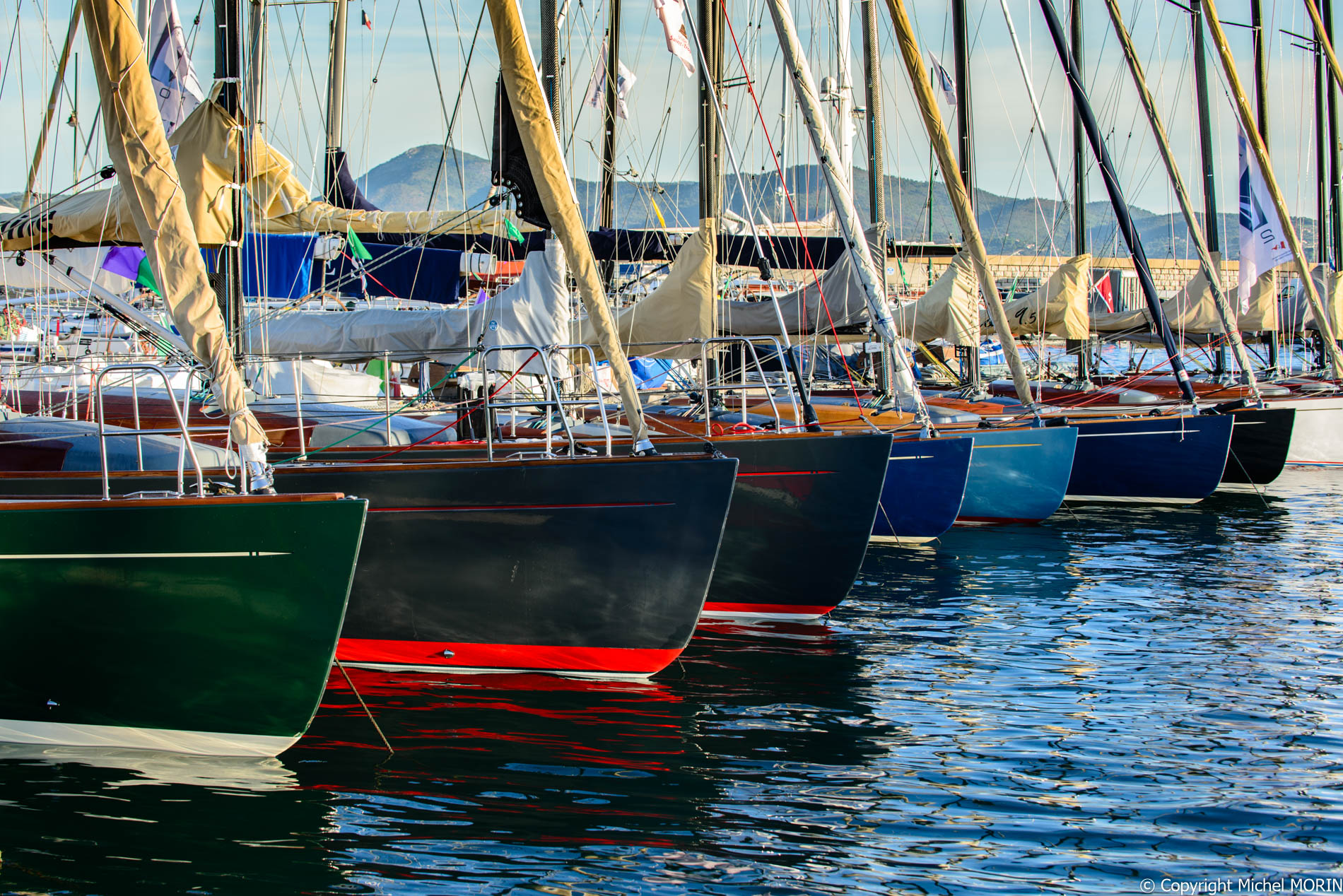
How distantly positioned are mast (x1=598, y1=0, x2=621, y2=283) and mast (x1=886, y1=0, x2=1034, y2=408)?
4.63m

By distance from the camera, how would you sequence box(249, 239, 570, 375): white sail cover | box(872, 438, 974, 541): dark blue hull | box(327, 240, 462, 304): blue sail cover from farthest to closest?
box(327, 240, 462, 304): blue sail cover
box(872, 438, 974, 541): dark blue hull
box(249, 239, 570, 375): white sail cover

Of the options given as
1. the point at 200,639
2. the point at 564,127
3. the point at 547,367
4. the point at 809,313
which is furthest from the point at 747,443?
the point at 809,313

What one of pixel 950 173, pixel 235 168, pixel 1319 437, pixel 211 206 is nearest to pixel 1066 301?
pixel 1319 437

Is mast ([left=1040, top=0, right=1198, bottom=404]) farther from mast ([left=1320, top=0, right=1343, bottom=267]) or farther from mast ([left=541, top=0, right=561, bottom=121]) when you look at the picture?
mast ([left=1320, top=0, right=1343, bottom=267])

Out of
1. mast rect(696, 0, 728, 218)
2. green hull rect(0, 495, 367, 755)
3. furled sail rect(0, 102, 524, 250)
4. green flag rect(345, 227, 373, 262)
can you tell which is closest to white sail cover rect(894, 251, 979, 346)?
mast rect(696, 0, 728, 218)

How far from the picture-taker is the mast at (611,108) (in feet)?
52.1

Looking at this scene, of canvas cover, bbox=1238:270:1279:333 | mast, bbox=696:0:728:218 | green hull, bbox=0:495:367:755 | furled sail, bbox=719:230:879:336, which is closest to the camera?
green hull, bbox=0:495:367:755

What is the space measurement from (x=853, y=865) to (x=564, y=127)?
7.78 metres

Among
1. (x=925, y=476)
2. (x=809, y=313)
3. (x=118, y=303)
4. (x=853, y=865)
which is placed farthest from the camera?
(x=809, y=313)

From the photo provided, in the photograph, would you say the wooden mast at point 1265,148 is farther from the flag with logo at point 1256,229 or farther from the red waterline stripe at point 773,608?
the red waterline stripe at point 773,608

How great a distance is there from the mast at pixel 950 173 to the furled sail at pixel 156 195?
25.6ft

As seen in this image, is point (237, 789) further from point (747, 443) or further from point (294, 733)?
point (747, 443)

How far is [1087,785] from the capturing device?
224 inches

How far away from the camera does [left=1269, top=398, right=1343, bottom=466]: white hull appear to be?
19.6m
